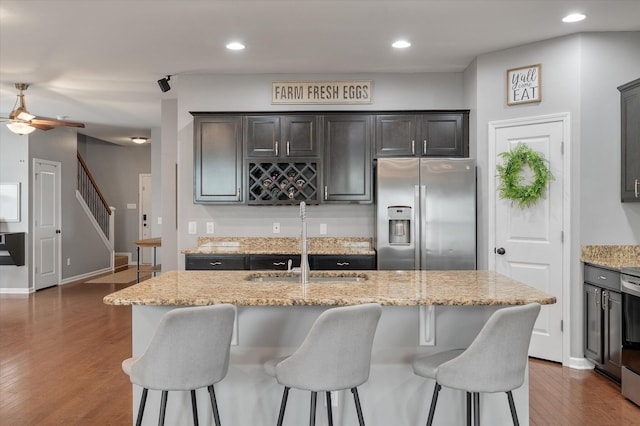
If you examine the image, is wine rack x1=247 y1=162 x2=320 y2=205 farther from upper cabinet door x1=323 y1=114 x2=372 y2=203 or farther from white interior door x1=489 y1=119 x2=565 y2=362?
white interior door x1=489 y1=119 x2=565 y2=362

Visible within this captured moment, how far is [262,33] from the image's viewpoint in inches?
176

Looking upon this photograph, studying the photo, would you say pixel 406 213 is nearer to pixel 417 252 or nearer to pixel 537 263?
pixel 417 252

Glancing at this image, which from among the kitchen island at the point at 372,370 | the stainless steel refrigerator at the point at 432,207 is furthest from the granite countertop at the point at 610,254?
the kitchen island at the point at 372,370

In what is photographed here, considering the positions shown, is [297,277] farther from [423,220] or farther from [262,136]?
[262,136]

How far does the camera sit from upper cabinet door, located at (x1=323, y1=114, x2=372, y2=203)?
552 cm

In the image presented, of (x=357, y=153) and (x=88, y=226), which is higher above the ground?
(x=357, y=153)

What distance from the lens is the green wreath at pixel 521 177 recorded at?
15.1 ft

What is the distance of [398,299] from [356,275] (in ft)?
2.80

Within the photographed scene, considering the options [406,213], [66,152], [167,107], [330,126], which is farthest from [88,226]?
[406,213]

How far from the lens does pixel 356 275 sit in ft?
10.7

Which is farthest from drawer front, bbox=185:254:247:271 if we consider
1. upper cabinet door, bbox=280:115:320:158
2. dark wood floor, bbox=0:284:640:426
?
upper cabinet door, bbox=280:115:320:158

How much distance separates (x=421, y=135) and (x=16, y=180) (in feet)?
21.3

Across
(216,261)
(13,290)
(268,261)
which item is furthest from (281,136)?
(13,290)

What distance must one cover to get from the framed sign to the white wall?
724 centimetres
